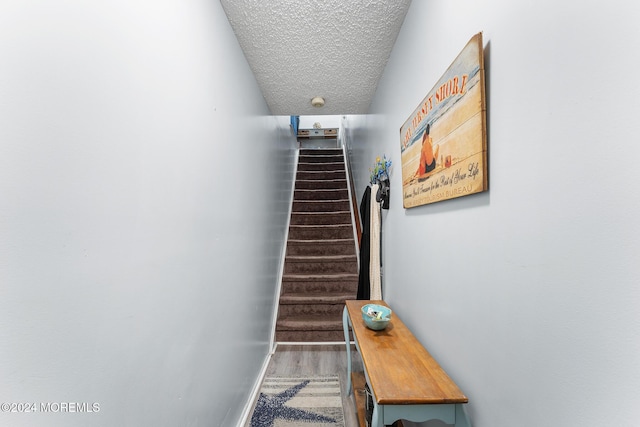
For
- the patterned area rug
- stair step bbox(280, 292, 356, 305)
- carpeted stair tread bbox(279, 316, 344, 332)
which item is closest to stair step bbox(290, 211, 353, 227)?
stair step bbox(280, 292, 356, 305)

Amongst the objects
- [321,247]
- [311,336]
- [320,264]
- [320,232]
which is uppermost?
[320,232]

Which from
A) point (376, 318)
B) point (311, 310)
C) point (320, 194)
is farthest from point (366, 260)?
point (320, 194)

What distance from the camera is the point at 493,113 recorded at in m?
0.70

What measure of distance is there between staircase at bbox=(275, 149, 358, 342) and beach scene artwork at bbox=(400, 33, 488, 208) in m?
1.94

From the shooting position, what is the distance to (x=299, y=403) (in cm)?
180

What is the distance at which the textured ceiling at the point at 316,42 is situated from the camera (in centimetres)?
135

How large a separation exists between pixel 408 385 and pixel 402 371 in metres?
0.09

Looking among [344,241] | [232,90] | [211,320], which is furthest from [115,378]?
[344,241]

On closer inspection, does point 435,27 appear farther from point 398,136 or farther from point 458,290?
point 458,290

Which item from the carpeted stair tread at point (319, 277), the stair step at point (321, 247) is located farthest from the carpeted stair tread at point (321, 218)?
the carpeted stair tread at point (319, 277)

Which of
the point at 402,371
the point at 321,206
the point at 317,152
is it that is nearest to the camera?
the point at 402,371

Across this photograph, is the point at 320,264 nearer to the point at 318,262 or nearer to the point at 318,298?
the point at 318,262

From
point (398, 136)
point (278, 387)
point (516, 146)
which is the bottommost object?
point (278, 387)

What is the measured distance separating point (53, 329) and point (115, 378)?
238mm
